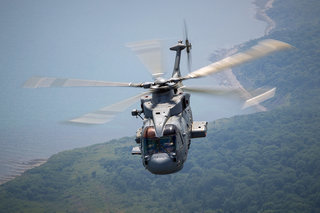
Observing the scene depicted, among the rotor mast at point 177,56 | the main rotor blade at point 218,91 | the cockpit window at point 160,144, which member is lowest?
the cockpit window at point 160,144

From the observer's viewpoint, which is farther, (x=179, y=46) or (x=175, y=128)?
(x=179, y=46)

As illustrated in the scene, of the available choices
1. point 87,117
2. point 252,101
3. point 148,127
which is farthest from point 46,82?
point 252,101

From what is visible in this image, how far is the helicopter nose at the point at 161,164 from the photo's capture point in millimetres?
24125

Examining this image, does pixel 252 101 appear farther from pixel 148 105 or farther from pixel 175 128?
pixel 148 105

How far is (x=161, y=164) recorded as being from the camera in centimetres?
2411

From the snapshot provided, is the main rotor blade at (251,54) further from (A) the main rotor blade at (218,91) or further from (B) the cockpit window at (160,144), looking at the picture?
(B) the cockpit window at (160,144)

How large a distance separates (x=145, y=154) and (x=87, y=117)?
4.52 metres

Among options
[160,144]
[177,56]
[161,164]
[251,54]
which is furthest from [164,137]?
[177,56]

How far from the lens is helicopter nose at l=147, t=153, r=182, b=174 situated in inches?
950

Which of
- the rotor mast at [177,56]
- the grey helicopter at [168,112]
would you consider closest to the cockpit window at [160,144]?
the grey helicopter at [168,112]

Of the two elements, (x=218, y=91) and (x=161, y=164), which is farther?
(x=218, y=91)

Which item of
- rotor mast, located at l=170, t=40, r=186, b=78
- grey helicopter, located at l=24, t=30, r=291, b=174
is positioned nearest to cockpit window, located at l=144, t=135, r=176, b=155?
grey helicopter, located at l=24, t=30, r=291, b=174

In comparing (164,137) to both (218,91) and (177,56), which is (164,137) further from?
(177,56)

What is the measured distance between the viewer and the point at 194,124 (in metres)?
30.6
